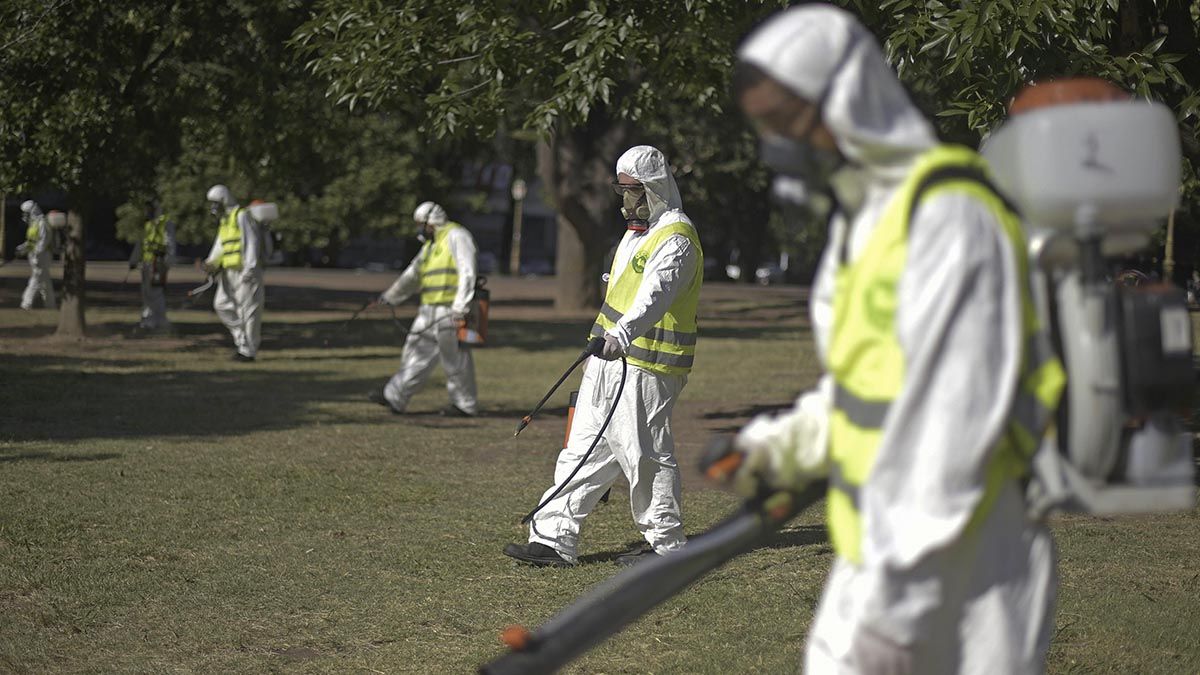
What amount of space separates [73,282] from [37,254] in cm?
640

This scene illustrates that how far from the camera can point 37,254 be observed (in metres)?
26.6

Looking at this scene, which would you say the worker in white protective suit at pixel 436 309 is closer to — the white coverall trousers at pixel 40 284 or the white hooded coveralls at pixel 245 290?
the white hooded coveralls at pixel 245 290

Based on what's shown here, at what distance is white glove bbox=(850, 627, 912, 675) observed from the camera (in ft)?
9.01

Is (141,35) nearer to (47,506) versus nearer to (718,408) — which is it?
(718,408)

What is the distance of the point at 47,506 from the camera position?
8.80 m

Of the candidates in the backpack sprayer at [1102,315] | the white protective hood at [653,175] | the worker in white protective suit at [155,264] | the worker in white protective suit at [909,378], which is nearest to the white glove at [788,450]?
the worker in white protective suit at [909,378]

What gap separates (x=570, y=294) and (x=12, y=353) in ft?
47.0

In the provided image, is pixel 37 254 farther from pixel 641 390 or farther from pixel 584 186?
pixel 641 390

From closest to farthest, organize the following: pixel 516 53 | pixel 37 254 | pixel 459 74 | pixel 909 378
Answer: pixel 909 378 < pixel 516 53 < pixel 459 74 < pixel 37 254

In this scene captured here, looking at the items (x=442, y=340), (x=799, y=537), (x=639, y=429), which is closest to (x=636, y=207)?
(x=639, y=429)

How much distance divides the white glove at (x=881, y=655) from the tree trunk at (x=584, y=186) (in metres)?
24.3

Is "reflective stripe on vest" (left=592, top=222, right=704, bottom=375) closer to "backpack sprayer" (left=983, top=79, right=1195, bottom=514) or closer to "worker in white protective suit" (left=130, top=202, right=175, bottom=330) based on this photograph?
"backpack sprayer" (left=983, top=79, right=1195, bottom=514)

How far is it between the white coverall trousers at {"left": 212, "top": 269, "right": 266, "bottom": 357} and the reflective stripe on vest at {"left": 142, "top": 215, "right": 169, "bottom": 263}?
145 inches

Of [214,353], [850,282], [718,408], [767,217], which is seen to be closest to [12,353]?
[214,353]
